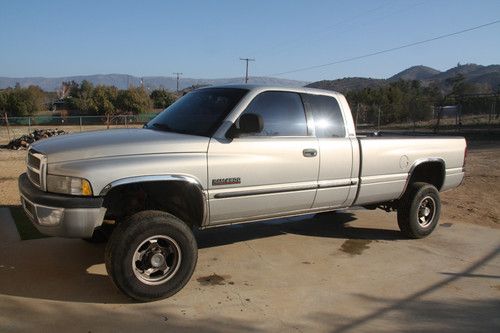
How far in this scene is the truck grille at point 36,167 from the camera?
4.29m

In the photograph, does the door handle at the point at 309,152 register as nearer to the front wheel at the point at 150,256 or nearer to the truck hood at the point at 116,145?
the truck hood at the point at 116,145

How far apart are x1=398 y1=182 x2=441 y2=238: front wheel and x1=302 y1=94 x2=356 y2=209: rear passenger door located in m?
1.16

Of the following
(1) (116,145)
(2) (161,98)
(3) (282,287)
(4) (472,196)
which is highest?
(2) (161,98)

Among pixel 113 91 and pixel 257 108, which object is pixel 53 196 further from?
pixel 113 91

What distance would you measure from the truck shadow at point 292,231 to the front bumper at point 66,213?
7.38ft

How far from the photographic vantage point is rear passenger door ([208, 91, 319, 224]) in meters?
4.85

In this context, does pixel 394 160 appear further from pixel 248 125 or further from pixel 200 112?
pixel 200 112

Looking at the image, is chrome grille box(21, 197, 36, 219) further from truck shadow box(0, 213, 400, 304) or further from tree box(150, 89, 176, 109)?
tree box(150, 89, 176, 109)

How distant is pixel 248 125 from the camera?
4859mm

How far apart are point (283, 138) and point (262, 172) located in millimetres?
481

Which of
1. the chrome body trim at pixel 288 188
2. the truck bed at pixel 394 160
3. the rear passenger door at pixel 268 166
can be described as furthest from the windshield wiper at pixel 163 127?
the truck bed at pixel 394 160


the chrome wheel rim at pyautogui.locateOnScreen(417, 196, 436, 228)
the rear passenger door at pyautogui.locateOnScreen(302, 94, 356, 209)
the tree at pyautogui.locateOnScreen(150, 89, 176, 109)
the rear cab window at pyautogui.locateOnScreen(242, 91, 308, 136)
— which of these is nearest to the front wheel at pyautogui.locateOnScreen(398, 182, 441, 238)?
the chrome wheel rim at pyautogui.locateOnScreen(417, 196, 436, 228)

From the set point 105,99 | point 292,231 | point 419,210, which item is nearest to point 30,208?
point 292,231

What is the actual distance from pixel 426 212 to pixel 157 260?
4072mm
